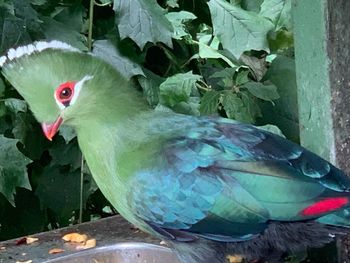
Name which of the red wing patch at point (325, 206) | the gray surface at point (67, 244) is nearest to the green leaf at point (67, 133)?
the gray surface at point (67, 244)

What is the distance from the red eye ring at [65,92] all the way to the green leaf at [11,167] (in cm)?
61

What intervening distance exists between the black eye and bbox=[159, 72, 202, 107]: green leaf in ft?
2.15

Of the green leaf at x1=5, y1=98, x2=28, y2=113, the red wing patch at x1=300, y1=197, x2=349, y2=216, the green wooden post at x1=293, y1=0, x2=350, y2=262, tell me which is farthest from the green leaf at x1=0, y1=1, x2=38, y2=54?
the red wing patch at x1=300, y1=197, x2=349, y2=216

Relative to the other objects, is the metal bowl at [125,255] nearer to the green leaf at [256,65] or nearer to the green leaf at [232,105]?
the green leaf at [232,105]

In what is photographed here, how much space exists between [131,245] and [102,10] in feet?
2.64

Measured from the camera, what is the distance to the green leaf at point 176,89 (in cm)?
228

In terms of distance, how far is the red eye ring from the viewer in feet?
5.37

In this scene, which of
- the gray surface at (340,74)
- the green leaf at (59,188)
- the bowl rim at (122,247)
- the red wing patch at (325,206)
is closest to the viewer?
the red wing patch at (325,206)

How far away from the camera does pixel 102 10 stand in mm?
2570

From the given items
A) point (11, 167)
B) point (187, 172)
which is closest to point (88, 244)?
point (11, 167)

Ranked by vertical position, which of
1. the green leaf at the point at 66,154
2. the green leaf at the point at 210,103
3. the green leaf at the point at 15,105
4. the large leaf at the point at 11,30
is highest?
the large leaf at the point at 11,30

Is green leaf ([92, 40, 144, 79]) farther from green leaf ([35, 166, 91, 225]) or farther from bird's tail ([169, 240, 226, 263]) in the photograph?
bird's tail ([169, 240, 226, 263])

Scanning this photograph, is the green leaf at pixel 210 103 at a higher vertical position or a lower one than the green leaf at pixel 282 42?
lower

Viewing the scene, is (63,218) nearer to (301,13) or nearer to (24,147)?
(24,147)
